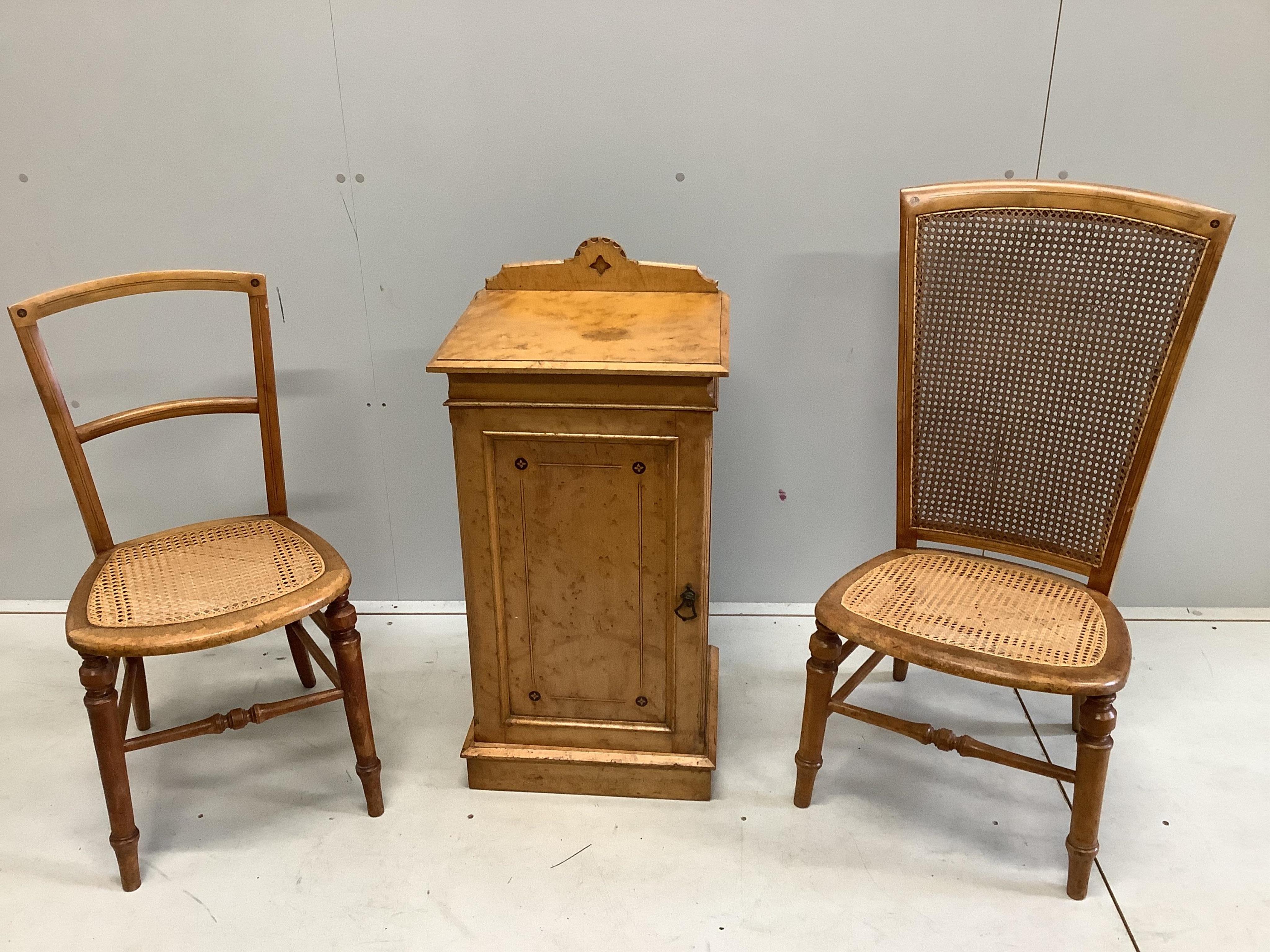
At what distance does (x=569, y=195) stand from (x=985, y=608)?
→ 126 cm

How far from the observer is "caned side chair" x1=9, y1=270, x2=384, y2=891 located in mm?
1750

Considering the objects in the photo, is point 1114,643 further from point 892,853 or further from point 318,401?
point 318,401

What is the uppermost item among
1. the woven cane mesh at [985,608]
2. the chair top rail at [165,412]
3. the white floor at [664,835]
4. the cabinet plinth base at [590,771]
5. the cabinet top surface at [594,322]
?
the cabinet top surface at [594,322]

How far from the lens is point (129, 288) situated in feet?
6.48

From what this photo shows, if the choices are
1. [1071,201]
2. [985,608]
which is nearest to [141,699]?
[985,608]

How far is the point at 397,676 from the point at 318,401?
716 mm

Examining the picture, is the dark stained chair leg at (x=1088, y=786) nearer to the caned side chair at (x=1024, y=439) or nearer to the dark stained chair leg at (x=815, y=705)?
the caned side chair at (x=1024, y=439)

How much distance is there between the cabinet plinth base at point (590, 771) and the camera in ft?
6.70

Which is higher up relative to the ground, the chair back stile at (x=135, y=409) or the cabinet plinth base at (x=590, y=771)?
the chair back stile at (x=135, y=409)

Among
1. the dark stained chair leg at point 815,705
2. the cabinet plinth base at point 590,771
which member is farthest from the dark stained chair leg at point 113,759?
the dark stained chair leg at point 815,705

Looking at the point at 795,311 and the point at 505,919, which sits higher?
the point at 795,311

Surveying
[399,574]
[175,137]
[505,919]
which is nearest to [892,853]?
[505,919]

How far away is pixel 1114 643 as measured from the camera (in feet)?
5.86

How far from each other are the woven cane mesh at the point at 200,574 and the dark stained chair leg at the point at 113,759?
88 millimetres
